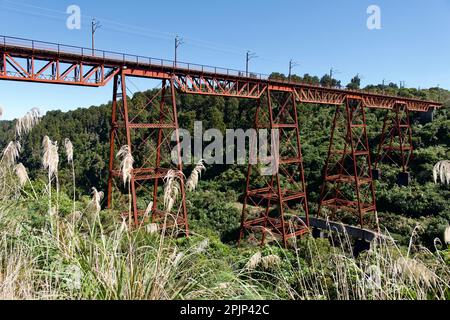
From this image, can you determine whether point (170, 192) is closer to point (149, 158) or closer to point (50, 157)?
point (50, 157)

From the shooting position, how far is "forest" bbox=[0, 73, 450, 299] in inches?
110

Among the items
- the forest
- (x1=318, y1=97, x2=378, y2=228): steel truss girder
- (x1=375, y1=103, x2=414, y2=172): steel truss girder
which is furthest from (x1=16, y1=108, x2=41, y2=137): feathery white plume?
(x1=375, y1=103, x2=414, y2=172): steel truss girder

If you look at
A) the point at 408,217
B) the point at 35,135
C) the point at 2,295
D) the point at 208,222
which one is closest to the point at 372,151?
the point at 408,217

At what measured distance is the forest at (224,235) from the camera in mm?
2807

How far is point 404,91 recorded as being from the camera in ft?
141

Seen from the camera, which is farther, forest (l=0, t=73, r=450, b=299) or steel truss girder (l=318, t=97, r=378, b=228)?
steel truss girder (l=318, t=97, r=378, b=228)

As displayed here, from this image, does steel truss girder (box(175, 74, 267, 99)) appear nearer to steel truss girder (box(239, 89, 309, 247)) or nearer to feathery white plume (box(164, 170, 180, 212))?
steel truss girder (box(239, 89, 309, 247))

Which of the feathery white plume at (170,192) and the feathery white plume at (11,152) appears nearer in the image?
the feathery white plume at (170,192)

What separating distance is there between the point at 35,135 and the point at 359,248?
178 feet

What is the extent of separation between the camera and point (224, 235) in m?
23.4

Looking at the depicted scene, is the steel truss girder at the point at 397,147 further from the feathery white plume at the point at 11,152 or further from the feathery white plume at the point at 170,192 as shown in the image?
the feathery white plume at the point at 11,152

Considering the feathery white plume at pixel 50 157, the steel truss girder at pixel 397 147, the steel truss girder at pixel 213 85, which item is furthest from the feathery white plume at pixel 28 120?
the steel truss girder at pixel 397 147

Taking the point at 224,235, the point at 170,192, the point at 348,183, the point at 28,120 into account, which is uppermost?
the point at 28,120

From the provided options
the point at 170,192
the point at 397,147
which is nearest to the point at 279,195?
the point at 170,192
